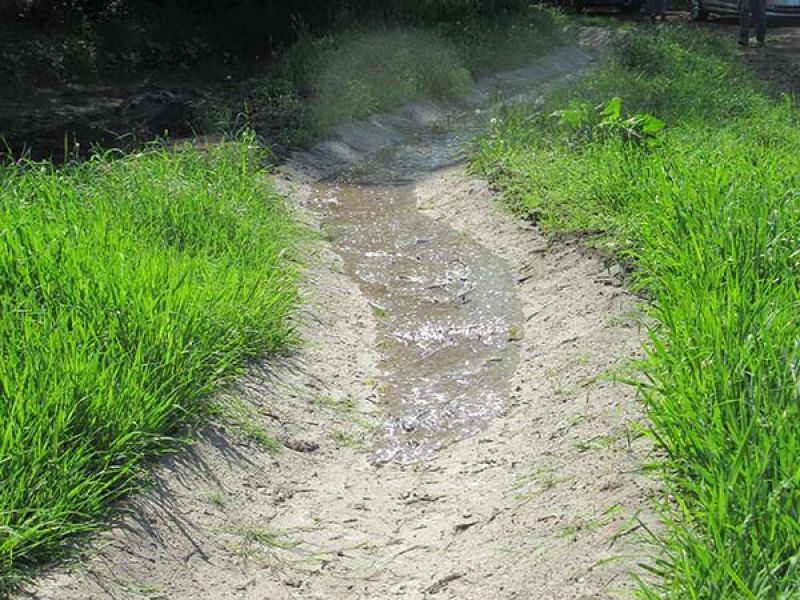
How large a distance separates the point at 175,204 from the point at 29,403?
3105mm

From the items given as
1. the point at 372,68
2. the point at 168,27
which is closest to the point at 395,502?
the point at 372,68

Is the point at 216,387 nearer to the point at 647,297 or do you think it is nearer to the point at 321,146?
the point at 647,297

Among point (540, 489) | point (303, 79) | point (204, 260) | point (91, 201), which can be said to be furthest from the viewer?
point (303, 79)

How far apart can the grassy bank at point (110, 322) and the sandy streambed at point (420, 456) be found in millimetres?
196

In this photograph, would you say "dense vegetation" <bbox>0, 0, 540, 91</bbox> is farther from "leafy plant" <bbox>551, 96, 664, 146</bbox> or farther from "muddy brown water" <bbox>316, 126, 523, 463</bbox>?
"leafy plant" <bbox>551, 96, 664, 146</bbox>

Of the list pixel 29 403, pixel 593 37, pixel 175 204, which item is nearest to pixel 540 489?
Result: pixel 29 403

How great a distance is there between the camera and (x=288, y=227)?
8.30m

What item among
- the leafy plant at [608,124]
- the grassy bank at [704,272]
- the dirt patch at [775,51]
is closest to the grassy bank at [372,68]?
the grassy bank at [704,272]

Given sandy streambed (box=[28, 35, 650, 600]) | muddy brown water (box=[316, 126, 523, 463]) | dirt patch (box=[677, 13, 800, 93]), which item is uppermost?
sandy streambed (box=[28, 35, 650, 600])

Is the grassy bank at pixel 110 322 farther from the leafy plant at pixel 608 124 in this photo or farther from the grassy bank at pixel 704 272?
the leafy plant at pixel 608 124

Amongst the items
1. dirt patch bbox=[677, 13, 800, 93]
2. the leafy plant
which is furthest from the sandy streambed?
dirt patch bbox=[677, 13, 800, 93]

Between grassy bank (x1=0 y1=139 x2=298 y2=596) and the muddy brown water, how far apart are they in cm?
78

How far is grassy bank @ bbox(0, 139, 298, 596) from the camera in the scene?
4.13 metres

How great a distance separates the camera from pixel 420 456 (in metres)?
5.62
